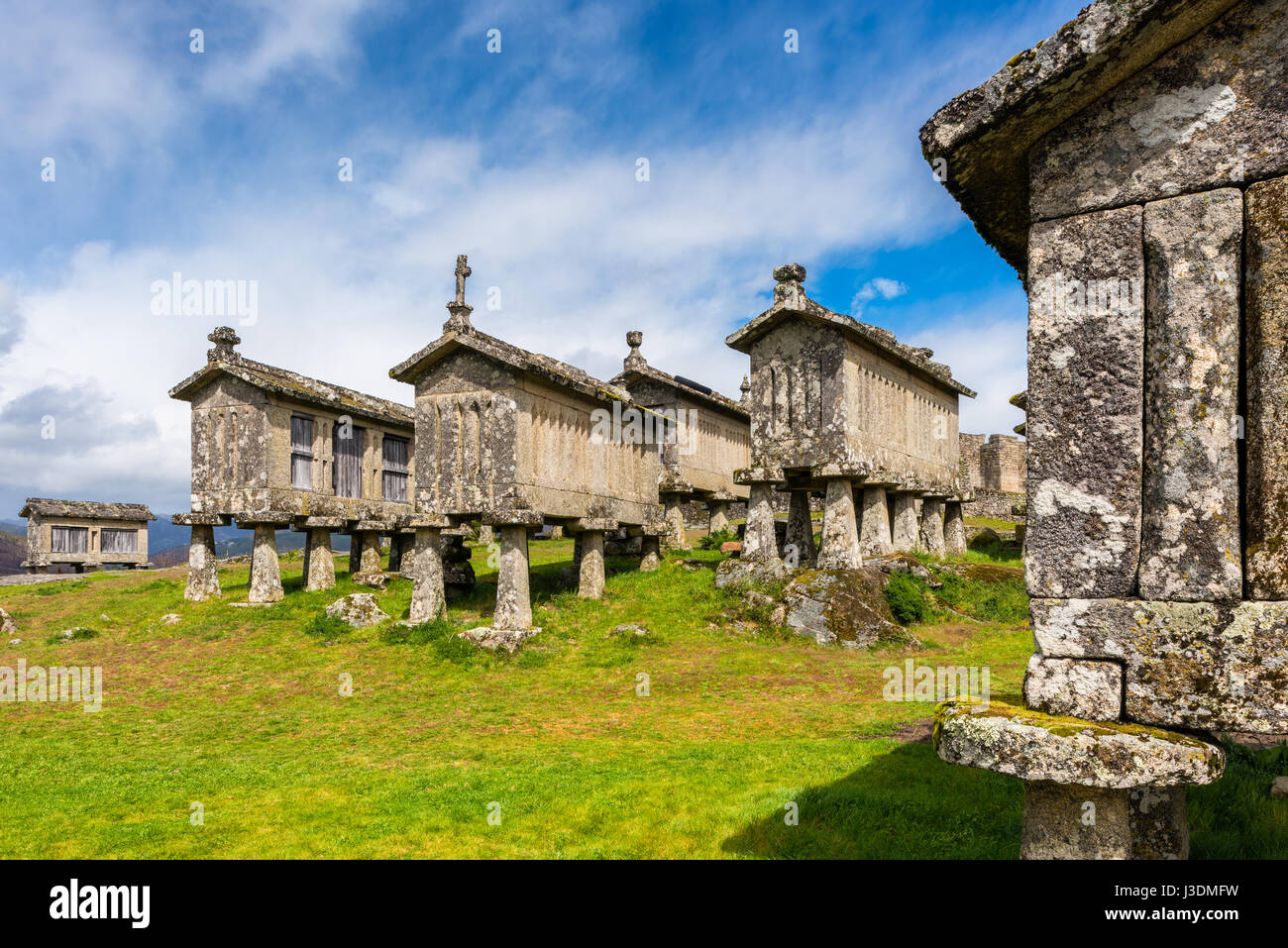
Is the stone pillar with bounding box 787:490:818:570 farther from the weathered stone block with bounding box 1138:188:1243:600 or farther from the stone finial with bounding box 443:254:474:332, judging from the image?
the weathered stone block with bounding box 1138:188:1243:600

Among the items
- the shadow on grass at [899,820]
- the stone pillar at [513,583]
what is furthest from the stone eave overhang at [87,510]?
the shadow on grass at [899,820]

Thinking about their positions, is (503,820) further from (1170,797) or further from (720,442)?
(720,442)

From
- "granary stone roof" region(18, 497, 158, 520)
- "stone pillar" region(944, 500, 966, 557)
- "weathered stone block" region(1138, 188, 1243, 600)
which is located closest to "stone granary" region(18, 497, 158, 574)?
"granary stone roof" region(18, 497, 158, 520)

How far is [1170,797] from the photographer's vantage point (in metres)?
4.10

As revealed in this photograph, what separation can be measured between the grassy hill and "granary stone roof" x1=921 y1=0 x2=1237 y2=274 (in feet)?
9.23

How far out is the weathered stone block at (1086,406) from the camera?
12.0 ft

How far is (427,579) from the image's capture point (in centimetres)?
1611

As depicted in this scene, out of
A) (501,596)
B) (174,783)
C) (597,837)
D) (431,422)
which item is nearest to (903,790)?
(597,837)

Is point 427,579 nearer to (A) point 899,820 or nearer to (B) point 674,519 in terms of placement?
(B) point 674,519

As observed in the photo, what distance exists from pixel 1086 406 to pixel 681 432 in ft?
68.5

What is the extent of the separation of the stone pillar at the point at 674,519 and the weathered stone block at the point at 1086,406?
20.4m

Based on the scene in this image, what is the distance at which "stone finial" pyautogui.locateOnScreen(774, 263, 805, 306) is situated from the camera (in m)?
16.1

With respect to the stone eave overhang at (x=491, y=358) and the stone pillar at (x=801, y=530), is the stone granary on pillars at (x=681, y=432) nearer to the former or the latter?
the stone pillar at (x=801, y=530)
